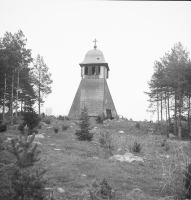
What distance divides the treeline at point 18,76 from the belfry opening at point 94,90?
5.51 meters

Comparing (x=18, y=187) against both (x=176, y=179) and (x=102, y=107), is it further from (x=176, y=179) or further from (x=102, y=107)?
(x=102, y=107)

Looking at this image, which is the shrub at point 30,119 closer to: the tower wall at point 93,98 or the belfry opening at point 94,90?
the belfry opening at point 94,90

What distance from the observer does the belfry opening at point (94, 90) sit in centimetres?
3406

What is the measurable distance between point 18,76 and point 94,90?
1438cm

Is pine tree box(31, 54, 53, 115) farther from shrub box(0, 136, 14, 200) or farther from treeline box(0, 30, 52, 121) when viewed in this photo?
shrub box(0, 136, 14, 200)

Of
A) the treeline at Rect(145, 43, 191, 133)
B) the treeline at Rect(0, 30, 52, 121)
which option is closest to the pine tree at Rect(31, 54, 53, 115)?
the treeline at Rect(0, 30, 52, 121)

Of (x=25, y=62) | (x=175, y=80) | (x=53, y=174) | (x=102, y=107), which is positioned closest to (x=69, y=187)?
(x=53, y=174)

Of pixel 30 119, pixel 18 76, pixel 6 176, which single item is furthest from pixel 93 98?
pixel 6 176

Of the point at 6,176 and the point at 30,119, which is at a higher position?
the point at 30,119

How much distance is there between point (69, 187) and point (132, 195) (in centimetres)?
187

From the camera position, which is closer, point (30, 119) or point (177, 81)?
point (30, 119)

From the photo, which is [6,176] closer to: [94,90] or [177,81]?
[177,81]

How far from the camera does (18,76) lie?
2433cm

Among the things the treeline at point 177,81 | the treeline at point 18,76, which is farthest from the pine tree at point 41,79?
the treeline at point 177,81
